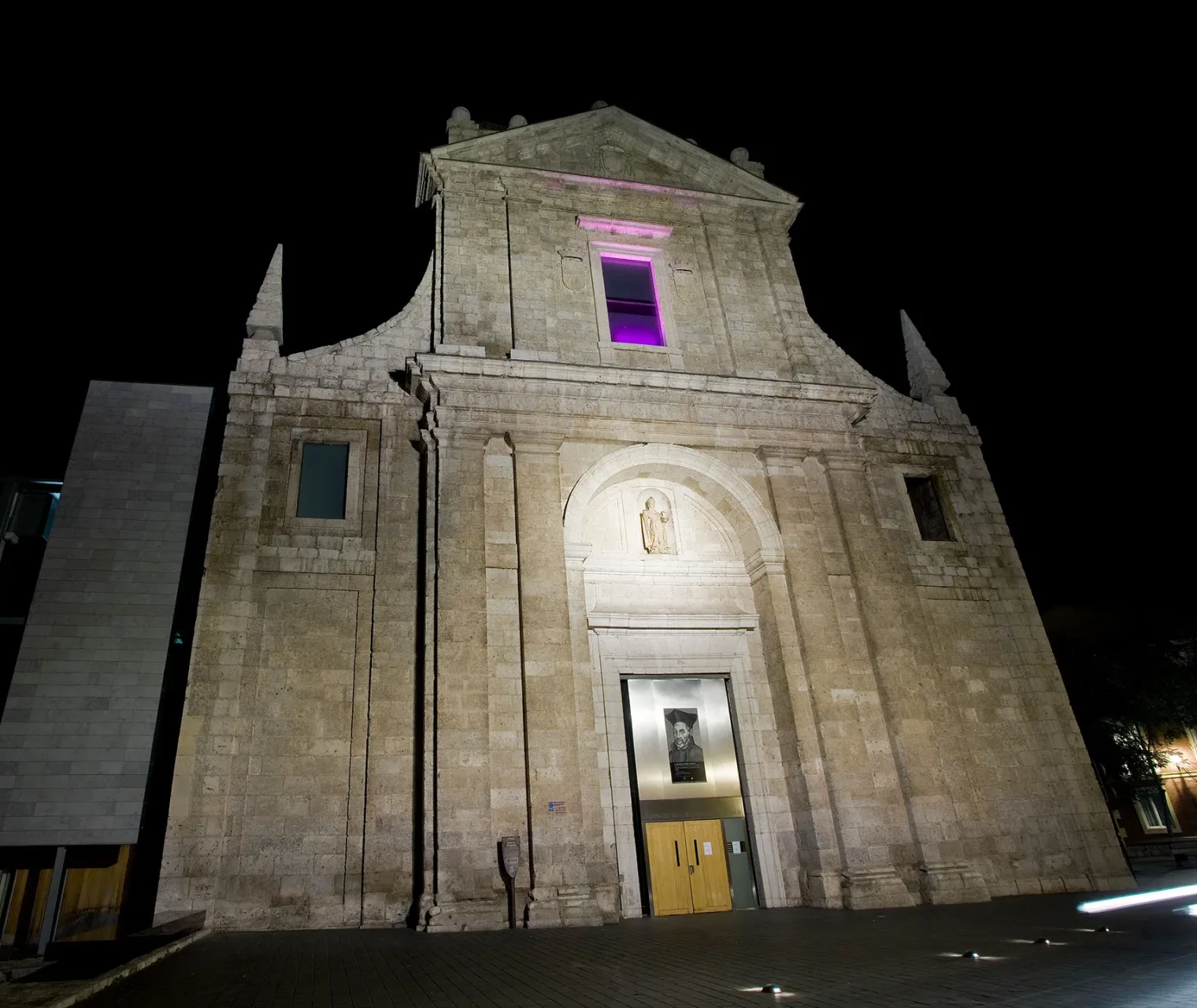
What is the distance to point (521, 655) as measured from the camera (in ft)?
42.9

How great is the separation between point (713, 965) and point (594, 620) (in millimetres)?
7777

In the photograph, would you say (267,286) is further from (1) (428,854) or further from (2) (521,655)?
(1) (428,854)

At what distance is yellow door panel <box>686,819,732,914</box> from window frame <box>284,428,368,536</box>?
8.58 metres

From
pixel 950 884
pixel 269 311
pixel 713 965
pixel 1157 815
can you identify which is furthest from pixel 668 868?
pixel 1157 815

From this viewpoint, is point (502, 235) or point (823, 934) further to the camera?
point (502, 235)

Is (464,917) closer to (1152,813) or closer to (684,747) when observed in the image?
(684,747)

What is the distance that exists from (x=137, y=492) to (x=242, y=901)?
7915 mm

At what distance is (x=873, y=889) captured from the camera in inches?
496

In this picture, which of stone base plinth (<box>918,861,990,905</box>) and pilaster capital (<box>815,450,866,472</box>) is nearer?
stone base plinth (<box>918,861,990,905</box>)

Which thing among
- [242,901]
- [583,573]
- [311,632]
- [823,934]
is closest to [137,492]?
[311,632]

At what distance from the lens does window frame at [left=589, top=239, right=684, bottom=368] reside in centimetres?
1755

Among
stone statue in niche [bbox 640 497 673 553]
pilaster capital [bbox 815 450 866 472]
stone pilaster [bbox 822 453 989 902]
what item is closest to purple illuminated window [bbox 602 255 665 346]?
stone statue in niche [bbox 640 497 673 553]

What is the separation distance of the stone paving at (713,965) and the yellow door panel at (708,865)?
2.68 meters

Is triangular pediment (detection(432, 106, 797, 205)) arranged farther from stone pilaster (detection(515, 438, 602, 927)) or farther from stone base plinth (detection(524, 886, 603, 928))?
stone base plinth (detection(524, 886, 603, 928))
